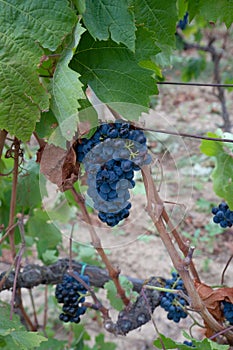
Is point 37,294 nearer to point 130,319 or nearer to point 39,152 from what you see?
point 130,319

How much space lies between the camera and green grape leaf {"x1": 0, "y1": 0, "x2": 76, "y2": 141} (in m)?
0.96

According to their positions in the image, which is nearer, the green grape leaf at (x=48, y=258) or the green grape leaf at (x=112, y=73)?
the green grape leaf at (x=112, y=73)

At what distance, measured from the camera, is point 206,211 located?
4.16m

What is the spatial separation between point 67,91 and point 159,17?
1.31 ft

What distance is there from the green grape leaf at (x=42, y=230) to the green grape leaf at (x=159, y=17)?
1.04m

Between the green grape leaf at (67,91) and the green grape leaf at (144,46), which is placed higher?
the green grape leaf at (144,46)

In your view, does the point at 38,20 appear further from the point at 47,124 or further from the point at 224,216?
the point at 224,216

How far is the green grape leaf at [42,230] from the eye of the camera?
6.86ft

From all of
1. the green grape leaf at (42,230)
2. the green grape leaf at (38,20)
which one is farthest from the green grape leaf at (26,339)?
the green grape leaf at (42,230)

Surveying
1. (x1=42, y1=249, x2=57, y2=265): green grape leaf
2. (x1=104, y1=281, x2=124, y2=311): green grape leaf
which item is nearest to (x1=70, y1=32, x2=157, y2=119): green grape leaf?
(x1=104, y1=281, x2=124, y2=311): green grape leaf

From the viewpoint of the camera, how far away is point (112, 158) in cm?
102

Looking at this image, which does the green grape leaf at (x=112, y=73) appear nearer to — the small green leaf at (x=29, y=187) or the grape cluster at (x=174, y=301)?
the grape cluster at (x=174, y=301)

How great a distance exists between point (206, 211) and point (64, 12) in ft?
11.0

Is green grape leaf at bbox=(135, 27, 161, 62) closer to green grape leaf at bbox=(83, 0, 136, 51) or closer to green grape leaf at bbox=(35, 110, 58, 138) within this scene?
green grape leaf at bbox=(83, 0, 136, 51)
